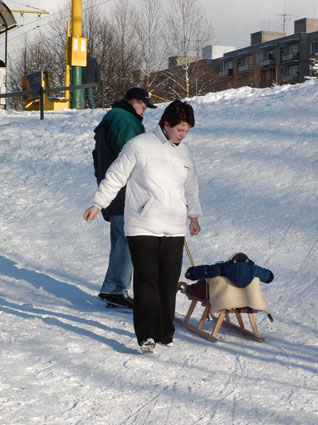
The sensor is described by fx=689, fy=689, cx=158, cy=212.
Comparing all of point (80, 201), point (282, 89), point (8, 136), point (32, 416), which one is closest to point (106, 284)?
point (32, 416)

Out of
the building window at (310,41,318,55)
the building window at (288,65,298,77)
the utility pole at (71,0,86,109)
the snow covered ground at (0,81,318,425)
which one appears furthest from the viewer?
the building window at (288,65,298,77)

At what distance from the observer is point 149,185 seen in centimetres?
444

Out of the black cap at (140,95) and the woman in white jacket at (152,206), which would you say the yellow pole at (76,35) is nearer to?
the black cap at (140,95)

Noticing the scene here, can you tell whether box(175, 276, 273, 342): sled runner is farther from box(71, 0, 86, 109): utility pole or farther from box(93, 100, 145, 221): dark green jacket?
box(71, 0, 86, 109): utility pole

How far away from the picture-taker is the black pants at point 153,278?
14.6 ft

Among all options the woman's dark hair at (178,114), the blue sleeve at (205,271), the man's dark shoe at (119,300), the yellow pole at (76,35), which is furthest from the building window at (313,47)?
the woman's dark hair at (178,114)

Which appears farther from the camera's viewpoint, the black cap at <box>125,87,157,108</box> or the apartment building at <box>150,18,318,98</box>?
the apartment building at <box>150,18,318,98</box>

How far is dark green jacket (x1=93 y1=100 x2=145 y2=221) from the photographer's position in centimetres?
556

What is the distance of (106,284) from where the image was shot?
5809mm

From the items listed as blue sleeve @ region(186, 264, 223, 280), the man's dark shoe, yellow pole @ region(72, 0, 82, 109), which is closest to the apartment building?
yellow pole @ region(72, 0, 82, 109)

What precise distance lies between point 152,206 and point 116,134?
132cm

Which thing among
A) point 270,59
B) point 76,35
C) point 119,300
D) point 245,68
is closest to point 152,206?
point 119,300

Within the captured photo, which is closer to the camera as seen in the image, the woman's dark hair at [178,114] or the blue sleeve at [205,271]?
the woman's dark hair at [178,114]

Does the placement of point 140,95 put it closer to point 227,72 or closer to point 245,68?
point 245,68
